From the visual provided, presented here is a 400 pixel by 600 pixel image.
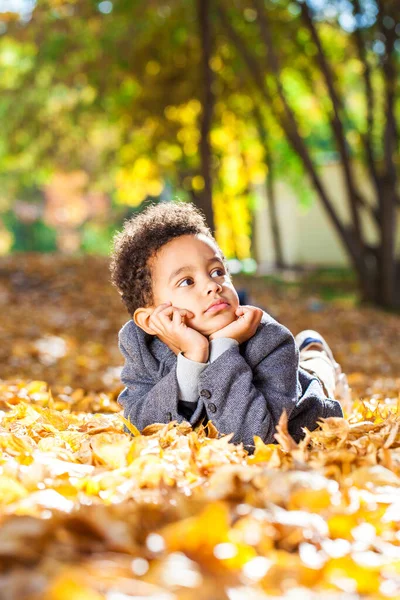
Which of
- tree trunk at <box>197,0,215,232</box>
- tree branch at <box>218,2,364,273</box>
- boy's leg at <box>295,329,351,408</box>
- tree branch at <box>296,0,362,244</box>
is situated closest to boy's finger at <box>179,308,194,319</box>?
boy's leg at <box>295,329,351,408</box>

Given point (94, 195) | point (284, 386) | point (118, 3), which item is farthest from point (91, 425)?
point (94, 195)

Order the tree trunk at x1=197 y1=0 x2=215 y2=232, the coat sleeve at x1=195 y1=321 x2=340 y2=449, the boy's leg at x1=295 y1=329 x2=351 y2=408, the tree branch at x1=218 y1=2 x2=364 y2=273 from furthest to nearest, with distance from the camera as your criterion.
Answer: the tree branch at x1=218 y1=2 x2=364 y2=273, the tree trunk at x1=197 y1=0 x2=215 y2=232, the boy's leg at x1=295 y1=329 x2=351 y2=408, the coat sleeve at x1=195 y1=321 x2=340 y2=449

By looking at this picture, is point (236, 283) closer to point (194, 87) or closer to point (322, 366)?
point (194, 87)

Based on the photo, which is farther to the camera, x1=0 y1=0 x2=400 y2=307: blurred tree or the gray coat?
x1=0 y1=0 x2=400 y2=307: blurred tree

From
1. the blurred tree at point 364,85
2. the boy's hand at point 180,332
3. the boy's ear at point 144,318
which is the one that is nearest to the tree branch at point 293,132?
the blurred tree at point 364,85

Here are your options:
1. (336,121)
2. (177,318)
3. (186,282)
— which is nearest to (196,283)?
(186,282)

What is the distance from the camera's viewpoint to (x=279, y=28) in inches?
467

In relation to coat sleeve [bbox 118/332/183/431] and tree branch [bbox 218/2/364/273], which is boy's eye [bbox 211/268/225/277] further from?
tree branch [bbox 218/2/364/273]

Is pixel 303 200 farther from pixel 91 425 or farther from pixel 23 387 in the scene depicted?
pixel 91 425

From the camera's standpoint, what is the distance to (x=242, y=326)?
2.65 m

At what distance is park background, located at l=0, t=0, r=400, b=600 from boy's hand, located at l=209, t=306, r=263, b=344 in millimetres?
343

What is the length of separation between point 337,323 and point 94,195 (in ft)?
87.6

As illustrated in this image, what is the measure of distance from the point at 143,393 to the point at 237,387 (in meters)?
0.51

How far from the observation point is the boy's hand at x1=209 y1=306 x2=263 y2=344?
8.70ft
